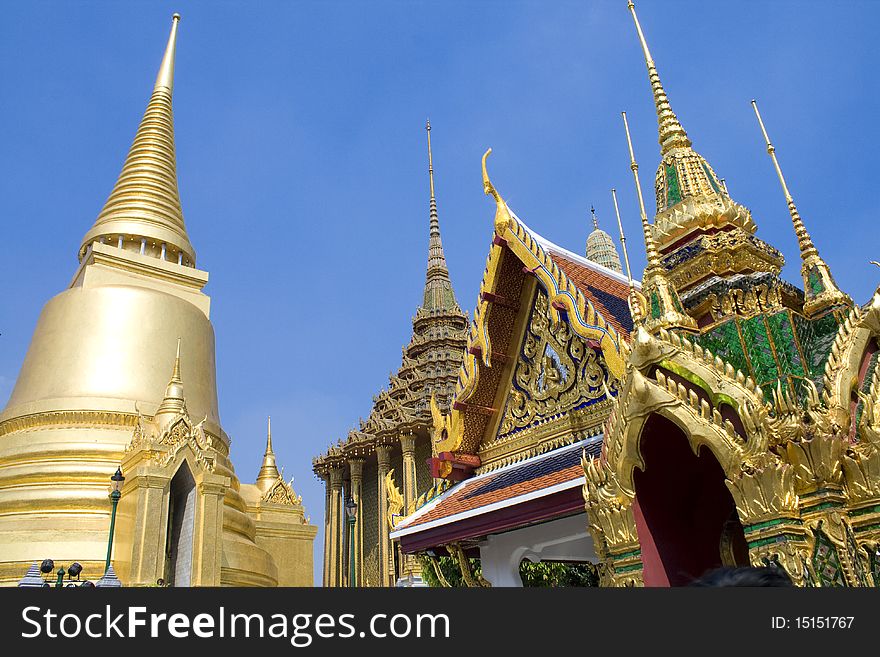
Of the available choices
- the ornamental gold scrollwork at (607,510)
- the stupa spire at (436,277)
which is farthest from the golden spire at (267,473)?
the ornamental gold scrollwork at (607,510)

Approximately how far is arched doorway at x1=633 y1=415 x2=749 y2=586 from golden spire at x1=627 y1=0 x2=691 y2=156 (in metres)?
A: 2.90

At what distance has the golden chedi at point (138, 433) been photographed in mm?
16500

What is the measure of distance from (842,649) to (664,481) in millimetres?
2951

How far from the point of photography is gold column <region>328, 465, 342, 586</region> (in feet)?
101

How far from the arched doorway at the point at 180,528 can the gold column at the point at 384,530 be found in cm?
904

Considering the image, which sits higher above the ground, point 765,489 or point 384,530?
point 384,530

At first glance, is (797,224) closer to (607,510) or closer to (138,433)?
(607,510)

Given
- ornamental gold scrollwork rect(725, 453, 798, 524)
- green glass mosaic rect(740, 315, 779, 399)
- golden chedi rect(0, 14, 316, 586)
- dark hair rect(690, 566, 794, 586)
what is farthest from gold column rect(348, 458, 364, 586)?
dark hair rect(690, 566, 794, 586)

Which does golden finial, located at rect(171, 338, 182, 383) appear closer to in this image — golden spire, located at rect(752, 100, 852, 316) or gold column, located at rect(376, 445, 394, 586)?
gold column, located at rect(376, 445, 394, 586)

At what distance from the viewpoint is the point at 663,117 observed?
6.69 metres

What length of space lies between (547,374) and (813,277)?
2.48 meters

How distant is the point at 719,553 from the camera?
5184 mm

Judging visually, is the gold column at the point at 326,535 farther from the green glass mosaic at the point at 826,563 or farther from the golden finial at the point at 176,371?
the green glass mosaic at the point at 826,563

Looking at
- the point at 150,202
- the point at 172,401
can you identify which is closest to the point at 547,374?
the point at 172,401
